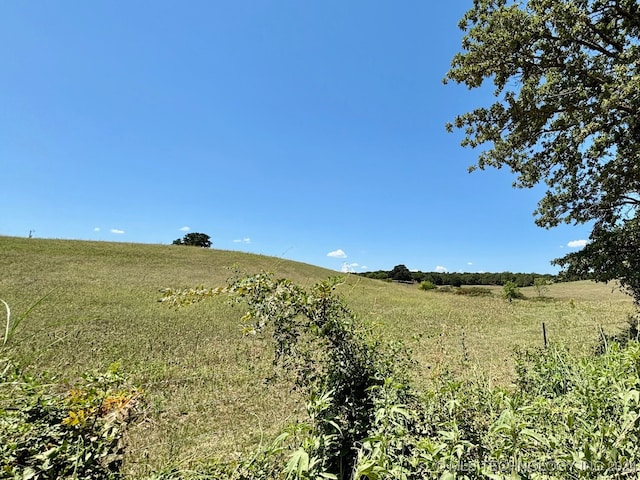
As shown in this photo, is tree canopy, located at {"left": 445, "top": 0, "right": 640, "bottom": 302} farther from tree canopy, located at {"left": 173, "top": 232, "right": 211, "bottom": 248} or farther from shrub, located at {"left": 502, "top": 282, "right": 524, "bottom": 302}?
tree canopy, located at {"left": 173, "top": 232, "right": 211, "bottom": 248}

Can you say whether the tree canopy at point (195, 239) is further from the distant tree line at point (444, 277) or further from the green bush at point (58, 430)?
the green bush at point (58, 430)

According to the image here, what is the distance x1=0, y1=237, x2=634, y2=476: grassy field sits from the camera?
4184mm

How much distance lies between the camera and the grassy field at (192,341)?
4.18 meters

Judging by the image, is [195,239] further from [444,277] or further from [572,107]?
[572,107]

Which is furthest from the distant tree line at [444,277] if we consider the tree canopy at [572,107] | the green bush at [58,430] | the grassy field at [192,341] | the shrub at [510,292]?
the green bush at [58,430]

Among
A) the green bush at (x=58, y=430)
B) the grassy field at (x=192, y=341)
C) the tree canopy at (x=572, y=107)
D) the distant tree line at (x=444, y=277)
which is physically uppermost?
the tree canopy at (x=572, y=107)

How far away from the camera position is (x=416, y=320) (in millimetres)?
13578

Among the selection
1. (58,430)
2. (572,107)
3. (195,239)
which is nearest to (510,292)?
(572,107)

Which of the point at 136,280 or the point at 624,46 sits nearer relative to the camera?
the point at 624,46

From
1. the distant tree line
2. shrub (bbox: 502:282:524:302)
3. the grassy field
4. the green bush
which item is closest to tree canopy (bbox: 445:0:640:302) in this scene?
the grassy field

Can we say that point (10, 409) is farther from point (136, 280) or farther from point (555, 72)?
point (136, 280)

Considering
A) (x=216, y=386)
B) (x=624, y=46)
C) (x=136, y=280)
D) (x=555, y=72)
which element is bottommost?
(x=216, y=386)

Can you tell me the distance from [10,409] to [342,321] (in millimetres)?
2120

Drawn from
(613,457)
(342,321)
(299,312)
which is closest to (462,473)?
(613,457)
